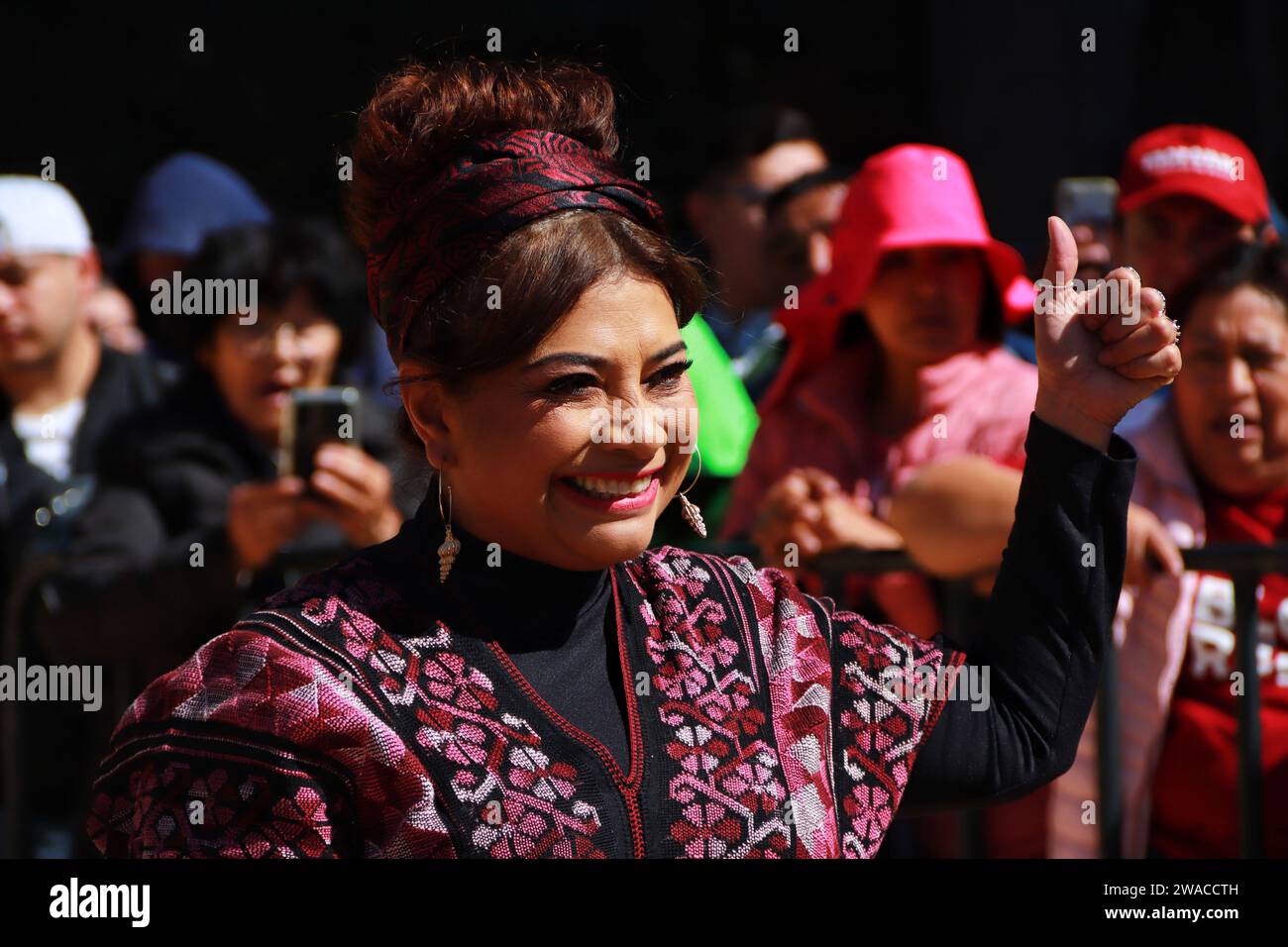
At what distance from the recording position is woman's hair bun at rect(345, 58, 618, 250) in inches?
79.4

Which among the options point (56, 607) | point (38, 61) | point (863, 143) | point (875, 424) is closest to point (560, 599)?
point (875, 424)

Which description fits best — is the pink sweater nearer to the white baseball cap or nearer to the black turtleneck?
the black turtleneck

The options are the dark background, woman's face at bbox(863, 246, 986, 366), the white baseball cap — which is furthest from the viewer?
the dark background

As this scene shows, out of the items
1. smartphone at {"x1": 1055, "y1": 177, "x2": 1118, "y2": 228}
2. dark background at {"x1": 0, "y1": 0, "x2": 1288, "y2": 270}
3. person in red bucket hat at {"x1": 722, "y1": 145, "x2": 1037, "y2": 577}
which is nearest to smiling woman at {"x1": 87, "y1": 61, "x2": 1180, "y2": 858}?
person in red bucket hat at {"x1": 722, "y1": 145, "x2": 1037, "y2": 577}

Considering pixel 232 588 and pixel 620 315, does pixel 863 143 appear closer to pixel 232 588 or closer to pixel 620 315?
pixel 232 588

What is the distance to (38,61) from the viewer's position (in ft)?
22.4

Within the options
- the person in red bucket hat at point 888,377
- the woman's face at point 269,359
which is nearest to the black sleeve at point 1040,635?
the person in red bucket hat at point 888,377

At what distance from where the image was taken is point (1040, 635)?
209 cm

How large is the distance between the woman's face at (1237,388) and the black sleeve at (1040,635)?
4.65ft

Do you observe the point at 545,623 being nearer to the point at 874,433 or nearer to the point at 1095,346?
the point at 1095,346

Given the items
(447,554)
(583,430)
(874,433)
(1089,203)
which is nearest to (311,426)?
(874,433)

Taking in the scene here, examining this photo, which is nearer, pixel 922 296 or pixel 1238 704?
pixel 1238 704

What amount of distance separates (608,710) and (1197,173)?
261 cm

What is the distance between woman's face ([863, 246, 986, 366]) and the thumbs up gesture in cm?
174
